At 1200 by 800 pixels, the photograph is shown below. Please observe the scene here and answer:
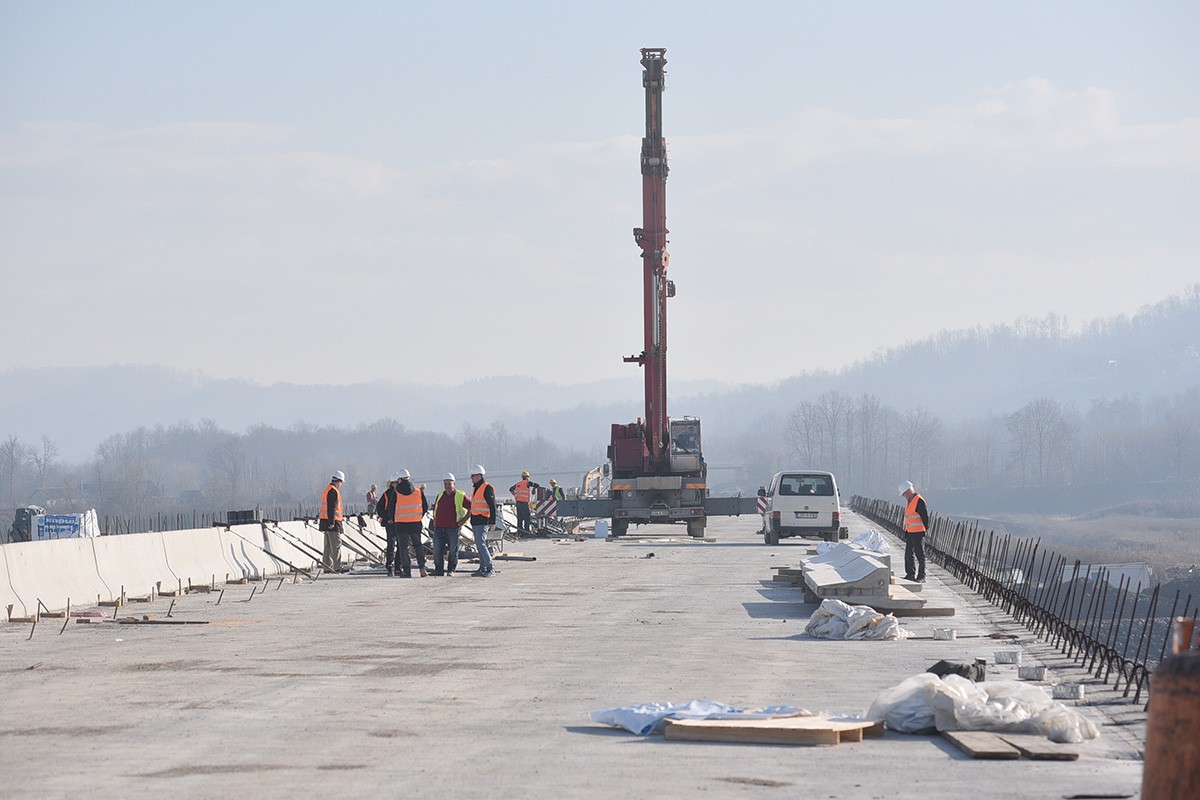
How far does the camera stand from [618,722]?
35.8 ft

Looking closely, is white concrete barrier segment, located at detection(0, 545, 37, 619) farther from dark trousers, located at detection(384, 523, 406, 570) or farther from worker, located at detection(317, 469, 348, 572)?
dark trousers, located at detection(384, 523, 406, 570)

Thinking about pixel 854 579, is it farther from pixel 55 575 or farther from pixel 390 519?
pixel 390 519

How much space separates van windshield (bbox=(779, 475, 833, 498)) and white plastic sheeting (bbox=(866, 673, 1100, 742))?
93.0 ft

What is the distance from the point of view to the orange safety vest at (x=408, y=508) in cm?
2700

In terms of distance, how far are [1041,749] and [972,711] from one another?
31.2 inches

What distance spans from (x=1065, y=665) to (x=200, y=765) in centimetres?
912

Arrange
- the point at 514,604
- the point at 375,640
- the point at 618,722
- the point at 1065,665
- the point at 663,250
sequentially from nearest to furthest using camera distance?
the point at 618,722
the point at 1065,665
the point at 375,640
the point at 514,604
the point at 663,250

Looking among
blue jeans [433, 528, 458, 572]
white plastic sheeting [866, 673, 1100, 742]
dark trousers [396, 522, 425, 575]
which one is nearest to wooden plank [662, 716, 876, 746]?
white plastic sheeting [866, 673, 1100, 742]

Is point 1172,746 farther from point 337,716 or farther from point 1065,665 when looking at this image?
point 1065,665

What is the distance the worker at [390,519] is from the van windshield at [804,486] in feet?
44.9

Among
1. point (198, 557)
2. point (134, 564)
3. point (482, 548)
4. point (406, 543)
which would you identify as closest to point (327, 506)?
point (406, 543)

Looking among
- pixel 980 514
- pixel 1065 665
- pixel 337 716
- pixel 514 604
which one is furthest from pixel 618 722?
pixel 980 514

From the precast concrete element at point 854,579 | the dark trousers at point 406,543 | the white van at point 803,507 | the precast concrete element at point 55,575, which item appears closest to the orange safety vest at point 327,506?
the dark trousers at point 406,543

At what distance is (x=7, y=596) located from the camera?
1888cm
